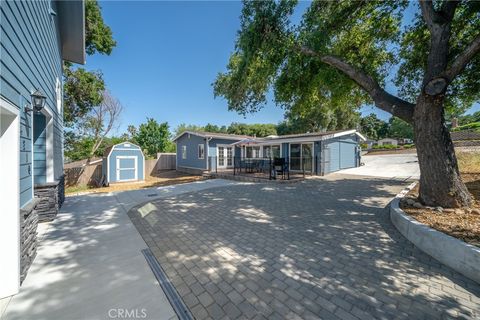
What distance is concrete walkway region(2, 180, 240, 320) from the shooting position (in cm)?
203

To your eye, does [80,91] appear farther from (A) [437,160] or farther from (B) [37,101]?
(A) [437,160]

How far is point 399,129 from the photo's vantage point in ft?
146

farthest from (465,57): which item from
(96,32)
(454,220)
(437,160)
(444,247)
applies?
(96,32)

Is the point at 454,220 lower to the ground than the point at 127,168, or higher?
lower

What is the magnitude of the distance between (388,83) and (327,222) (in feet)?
22.3

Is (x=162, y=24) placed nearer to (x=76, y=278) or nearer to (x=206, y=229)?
(x=206, y=229)

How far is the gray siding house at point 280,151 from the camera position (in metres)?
13.7

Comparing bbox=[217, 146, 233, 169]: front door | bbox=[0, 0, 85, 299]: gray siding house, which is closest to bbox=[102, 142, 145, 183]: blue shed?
bbox=[217, 146, 233, 169]: front door

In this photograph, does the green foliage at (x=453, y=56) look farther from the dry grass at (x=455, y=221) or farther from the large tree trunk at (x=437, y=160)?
the dry grass at (x=455, y=221)

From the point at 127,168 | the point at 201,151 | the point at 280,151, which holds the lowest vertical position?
the point at 127,168

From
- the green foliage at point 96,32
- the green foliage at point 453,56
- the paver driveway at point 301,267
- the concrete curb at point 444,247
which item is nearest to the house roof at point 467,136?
the green foliage at point 453,56

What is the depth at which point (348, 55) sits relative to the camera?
7.80 m

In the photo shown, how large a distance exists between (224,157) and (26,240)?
15.1 metres

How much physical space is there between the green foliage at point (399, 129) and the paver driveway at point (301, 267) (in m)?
49.7
